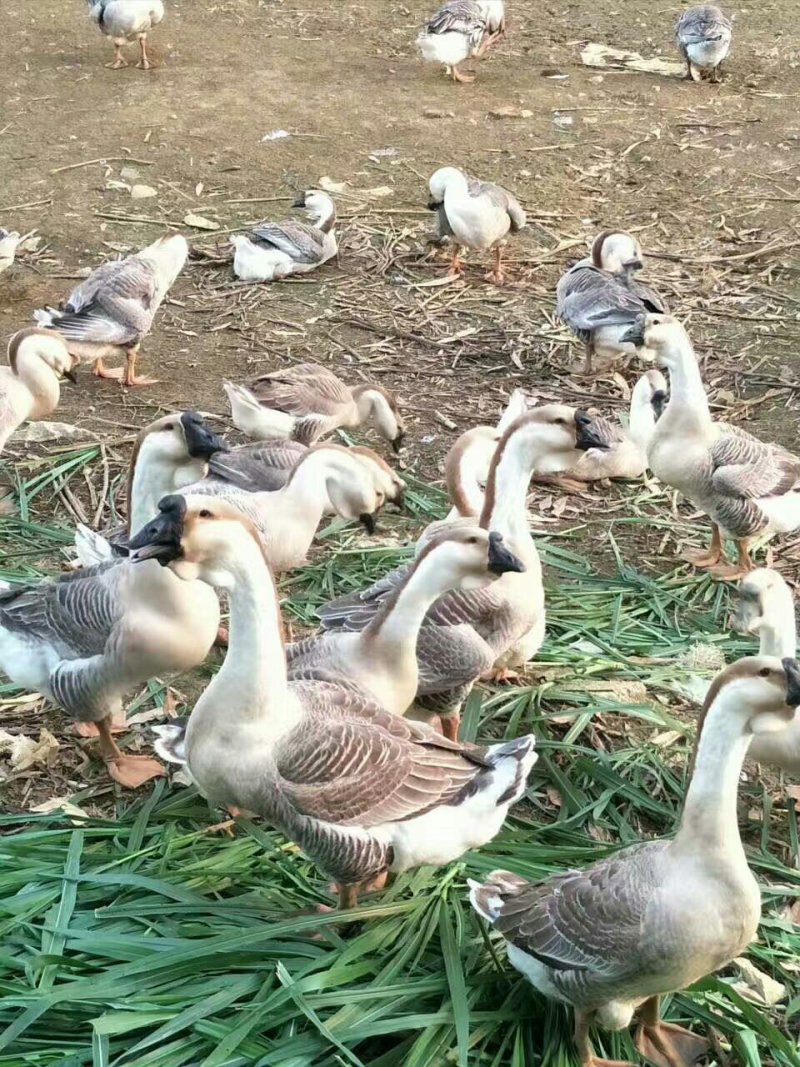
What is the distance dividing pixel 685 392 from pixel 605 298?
170 cm

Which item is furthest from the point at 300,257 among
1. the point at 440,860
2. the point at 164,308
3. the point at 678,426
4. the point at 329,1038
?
the point at 329,1038

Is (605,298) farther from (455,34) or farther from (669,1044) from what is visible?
(455,34)

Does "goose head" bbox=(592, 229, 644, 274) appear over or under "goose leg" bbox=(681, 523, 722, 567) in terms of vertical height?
over

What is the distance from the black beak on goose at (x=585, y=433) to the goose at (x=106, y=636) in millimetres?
1470

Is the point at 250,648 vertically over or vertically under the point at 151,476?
over

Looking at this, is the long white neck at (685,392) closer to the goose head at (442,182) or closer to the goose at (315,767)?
the goose at (315,767)

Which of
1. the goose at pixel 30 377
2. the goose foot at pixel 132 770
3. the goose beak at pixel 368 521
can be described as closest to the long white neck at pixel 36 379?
the goose at pixel 30 377

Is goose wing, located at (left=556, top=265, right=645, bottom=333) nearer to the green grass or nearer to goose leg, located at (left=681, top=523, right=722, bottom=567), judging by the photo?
goose leg, located at (left=681, top=523, right=722, bottom=567)

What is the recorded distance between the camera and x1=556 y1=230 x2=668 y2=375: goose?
7.16 meters

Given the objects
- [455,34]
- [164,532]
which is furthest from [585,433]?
[455,34]

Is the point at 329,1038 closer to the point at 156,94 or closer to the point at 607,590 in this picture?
the point at 607,590

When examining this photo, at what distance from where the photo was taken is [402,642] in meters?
3.84

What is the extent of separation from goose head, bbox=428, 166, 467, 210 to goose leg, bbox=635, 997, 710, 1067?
658 cm

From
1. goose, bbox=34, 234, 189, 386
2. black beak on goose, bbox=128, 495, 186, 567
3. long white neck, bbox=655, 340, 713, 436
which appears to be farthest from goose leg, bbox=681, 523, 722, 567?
goose, bbox=34, 234, 189, 386
